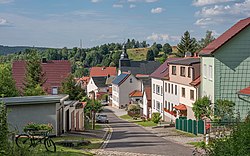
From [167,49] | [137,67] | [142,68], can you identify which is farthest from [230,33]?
[167,49]

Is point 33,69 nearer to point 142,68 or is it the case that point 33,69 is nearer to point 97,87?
point 142,68

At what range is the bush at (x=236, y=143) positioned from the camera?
1052 centimetres

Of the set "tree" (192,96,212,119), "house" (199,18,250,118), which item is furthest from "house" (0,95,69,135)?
"house" (199,18,250,118)

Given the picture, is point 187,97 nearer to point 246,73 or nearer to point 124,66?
point 246,73

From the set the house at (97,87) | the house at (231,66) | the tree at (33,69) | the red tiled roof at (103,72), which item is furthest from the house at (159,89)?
the red tiled roof at (103,72)

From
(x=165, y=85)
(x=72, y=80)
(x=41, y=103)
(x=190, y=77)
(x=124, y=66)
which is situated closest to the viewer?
(x=41, y=103)

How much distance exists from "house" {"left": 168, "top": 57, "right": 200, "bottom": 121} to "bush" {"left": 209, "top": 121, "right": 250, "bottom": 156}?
28.3 metres

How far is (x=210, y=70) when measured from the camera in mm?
35594

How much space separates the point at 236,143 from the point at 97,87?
357 feet

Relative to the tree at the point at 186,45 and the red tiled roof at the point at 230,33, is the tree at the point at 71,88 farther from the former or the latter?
the tree at the point at 186,45

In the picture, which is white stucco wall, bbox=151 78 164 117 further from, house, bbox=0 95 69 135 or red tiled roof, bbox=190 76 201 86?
house, bbox=0 95 69 135

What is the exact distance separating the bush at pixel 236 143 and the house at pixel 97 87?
343ft

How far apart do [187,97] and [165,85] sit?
10026 millimetres

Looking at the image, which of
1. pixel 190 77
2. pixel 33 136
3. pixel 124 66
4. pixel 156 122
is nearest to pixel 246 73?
pixel 190 77
